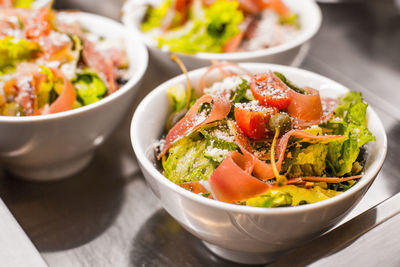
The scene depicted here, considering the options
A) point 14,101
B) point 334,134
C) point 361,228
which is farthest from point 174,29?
point 361,228

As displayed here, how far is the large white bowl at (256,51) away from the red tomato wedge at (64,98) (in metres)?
0.34

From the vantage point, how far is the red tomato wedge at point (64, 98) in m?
0.95

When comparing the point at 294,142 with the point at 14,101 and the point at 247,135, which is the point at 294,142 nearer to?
the point at 247,135

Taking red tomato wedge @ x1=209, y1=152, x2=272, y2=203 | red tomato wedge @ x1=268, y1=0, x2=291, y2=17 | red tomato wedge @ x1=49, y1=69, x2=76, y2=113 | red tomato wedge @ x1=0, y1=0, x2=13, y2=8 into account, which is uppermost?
red tomato wedge @ x1=209, y1=152, x2=272, y2=203

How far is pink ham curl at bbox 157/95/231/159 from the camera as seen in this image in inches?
32.6

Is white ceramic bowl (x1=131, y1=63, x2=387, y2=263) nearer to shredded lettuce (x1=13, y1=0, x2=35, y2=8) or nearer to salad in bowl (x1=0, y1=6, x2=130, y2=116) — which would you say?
salad in bowl (x1=0, y1=6, x2=130, y2=116)

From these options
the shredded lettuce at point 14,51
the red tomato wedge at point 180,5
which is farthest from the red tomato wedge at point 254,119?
the red tomato wedge at point 180,5

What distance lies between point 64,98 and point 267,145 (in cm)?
49

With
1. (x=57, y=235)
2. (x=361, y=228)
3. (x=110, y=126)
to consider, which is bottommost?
(x=57, y=235)

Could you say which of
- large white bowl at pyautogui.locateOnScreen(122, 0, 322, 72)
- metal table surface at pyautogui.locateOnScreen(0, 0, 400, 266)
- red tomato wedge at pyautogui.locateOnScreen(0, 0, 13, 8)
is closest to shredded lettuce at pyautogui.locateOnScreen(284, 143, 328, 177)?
metal table surface at pyautogui.locateOnScreen(0, 0, 400, 266)

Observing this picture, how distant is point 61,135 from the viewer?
3.13 ft

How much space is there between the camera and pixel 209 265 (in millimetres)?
875

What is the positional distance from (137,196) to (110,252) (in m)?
0.19

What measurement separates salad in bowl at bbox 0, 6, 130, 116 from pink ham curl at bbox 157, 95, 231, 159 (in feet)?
0.89
